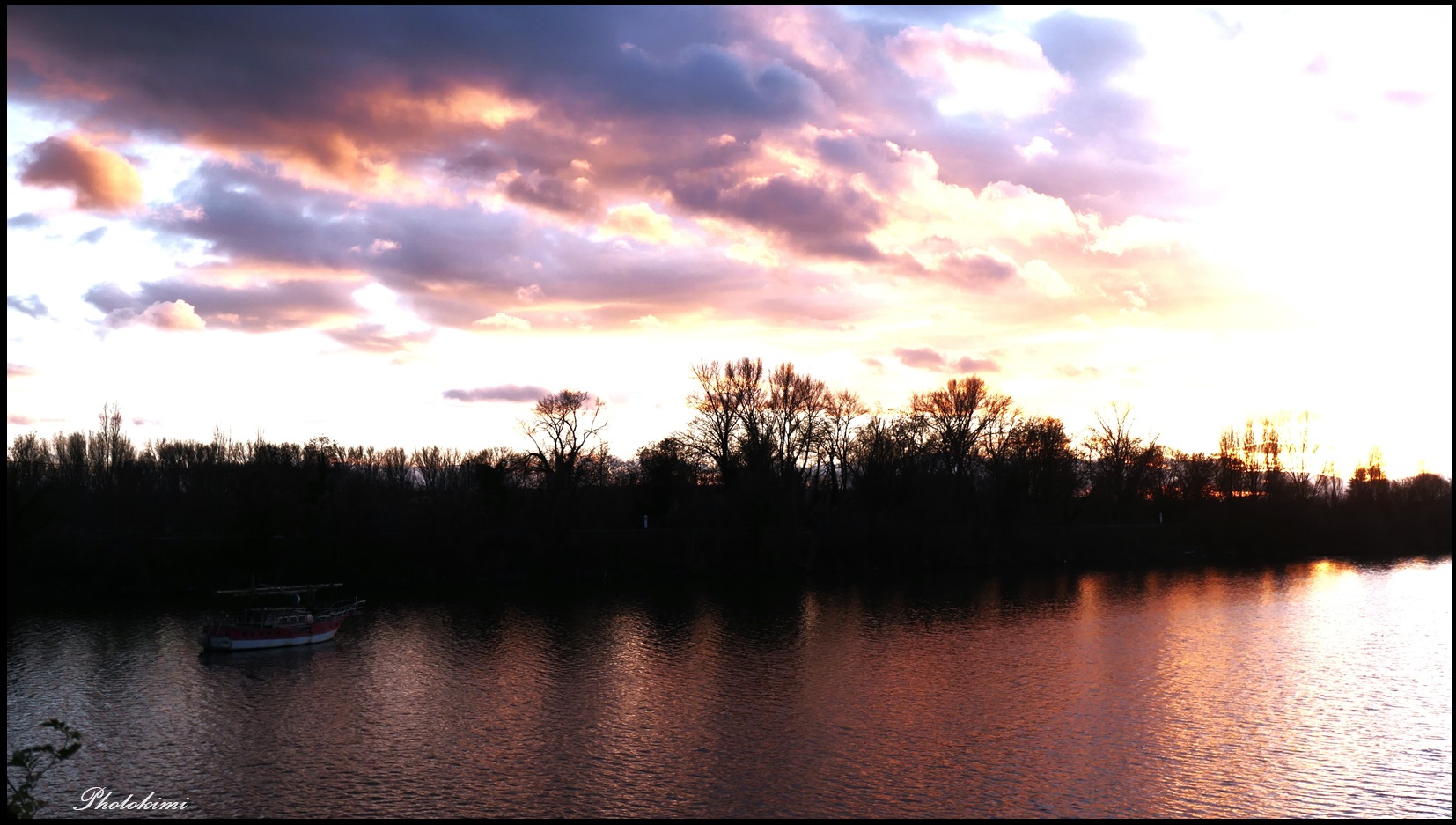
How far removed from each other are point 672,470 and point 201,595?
33.1 meters

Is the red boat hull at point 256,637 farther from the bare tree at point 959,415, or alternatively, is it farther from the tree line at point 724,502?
the bare tree at point 959,415

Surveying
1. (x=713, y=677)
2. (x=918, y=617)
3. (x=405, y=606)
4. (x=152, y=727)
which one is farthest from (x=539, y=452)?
(x=152, y=727)

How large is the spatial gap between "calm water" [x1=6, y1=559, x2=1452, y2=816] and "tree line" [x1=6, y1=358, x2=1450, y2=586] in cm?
1319

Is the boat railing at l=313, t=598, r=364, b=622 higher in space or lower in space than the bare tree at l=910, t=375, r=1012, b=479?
lower

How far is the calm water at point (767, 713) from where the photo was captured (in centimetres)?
2355

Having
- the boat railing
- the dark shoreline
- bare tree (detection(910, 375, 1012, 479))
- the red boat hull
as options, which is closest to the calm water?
the red boat hull

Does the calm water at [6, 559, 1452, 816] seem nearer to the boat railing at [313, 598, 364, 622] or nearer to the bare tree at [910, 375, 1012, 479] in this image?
the boat railing at [313, 598, 364, 622]

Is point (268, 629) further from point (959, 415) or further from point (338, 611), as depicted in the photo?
point (959, 415)

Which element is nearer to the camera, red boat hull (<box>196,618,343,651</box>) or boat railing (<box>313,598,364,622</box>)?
red boat hull (<box>196,618,343,651</box>)

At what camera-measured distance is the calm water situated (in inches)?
927

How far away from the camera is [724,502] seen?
7212cm

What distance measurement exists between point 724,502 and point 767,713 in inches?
1622

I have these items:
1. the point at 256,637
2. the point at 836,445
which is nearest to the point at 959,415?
the point at 836,445

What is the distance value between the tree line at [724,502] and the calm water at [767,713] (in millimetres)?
13186
